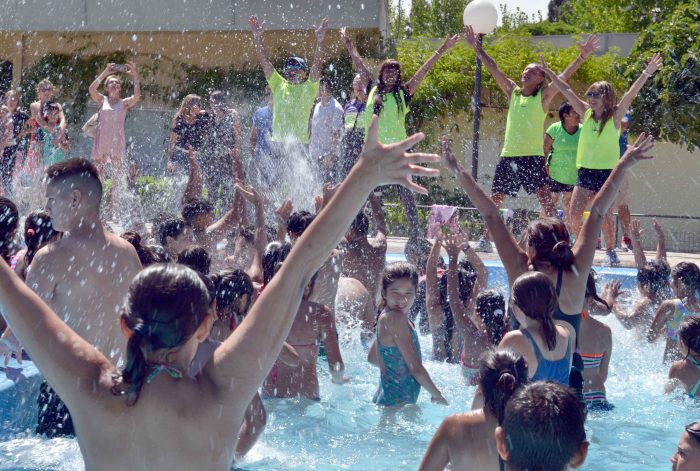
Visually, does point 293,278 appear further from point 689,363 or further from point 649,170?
point 649,170

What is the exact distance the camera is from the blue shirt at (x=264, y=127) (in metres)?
10.8

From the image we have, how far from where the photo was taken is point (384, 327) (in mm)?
4973

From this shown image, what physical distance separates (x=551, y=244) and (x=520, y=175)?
5.73 meters

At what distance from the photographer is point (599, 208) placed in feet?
13.5

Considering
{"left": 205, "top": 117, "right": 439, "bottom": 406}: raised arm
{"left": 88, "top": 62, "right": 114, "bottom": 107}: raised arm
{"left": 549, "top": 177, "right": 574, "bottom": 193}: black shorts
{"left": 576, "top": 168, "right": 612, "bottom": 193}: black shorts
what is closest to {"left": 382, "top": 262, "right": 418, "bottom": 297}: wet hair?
{"left": 205, "top": 117, "right": 439, "bottom": 406}: raised arm

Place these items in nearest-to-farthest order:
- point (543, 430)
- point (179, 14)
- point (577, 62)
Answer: point (543, 430), point (577, 62), point (179, 14)

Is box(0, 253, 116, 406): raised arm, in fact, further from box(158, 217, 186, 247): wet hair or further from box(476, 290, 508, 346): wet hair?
box(158, 217, 186, 247): wet hair

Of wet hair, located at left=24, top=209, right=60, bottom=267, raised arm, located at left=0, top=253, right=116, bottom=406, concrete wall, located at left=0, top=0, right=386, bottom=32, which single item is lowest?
wet hair, located at left=24, top=209, right=60, bottom=267

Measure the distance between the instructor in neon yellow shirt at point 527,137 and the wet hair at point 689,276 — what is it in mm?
3225

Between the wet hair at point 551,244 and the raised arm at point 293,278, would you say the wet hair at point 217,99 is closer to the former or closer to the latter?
the wet hair at point 551,244

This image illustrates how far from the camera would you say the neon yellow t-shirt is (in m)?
10.1

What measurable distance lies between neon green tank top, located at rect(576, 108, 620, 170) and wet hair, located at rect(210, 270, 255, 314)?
5152 mm

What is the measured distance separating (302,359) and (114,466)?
10.1ft

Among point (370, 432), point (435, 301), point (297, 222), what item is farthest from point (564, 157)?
point (370, 432)
